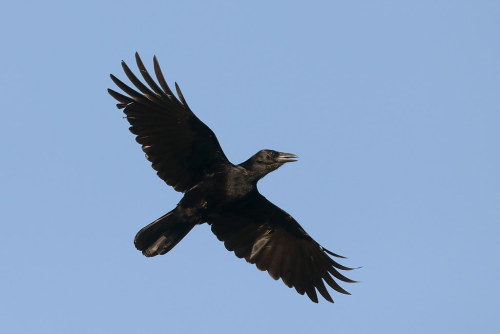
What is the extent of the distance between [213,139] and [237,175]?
66 cm

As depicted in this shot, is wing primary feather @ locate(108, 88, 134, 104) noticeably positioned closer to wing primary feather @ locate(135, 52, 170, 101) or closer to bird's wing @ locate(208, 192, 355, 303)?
wing primary feather @ locate(135, 52, 170, 101)

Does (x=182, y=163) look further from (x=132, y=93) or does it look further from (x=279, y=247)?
(x=279, y=247)

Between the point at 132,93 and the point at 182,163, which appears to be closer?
the point at 132,93

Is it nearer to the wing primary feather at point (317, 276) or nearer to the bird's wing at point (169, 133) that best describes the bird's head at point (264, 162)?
the bird's wing at point (169, 133)

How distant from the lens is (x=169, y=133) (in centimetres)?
1406

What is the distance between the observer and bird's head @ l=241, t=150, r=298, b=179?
14.2m

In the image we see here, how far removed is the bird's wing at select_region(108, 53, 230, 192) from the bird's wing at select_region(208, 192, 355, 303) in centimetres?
121

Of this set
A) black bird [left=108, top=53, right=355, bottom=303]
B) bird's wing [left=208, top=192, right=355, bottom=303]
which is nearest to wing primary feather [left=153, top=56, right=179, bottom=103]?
black bird [left=108, top=53, right=355, bottom=303]

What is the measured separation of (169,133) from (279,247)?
9.26ft

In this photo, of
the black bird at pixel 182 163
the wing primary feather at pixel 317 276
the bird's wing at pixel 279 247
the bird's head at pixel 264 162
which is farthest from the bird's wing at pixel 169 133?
the wing primary feather at pixel 317 276

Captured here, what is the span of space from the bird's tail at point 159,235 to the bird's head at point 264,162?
1.32 metres

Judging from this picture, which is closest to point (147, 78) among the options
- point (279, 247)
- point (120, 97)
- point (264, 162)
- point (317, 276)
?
point (120, 97)

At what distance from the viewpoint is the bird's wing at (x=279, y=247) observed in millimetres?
15117

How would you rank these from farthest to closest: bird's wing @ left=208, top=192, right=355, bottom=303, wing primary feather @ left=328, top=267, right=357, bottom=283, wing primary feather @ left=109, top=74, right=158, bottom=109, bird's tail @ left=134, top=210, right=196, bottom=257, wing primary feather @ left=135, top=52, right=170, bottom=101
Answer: wing primary feather @ left=328, top=267, right=357, bottom=283 → bird's wing @ left=208, top=192, right=355, bottom=303 → bird's tail @ left=134, top=210, right=196, bottom=257 → wing primary feather @ left=109, top=74, right=158, bottom=109 → wing primary feather @ left=135, top=52, right=170, bottom=101
